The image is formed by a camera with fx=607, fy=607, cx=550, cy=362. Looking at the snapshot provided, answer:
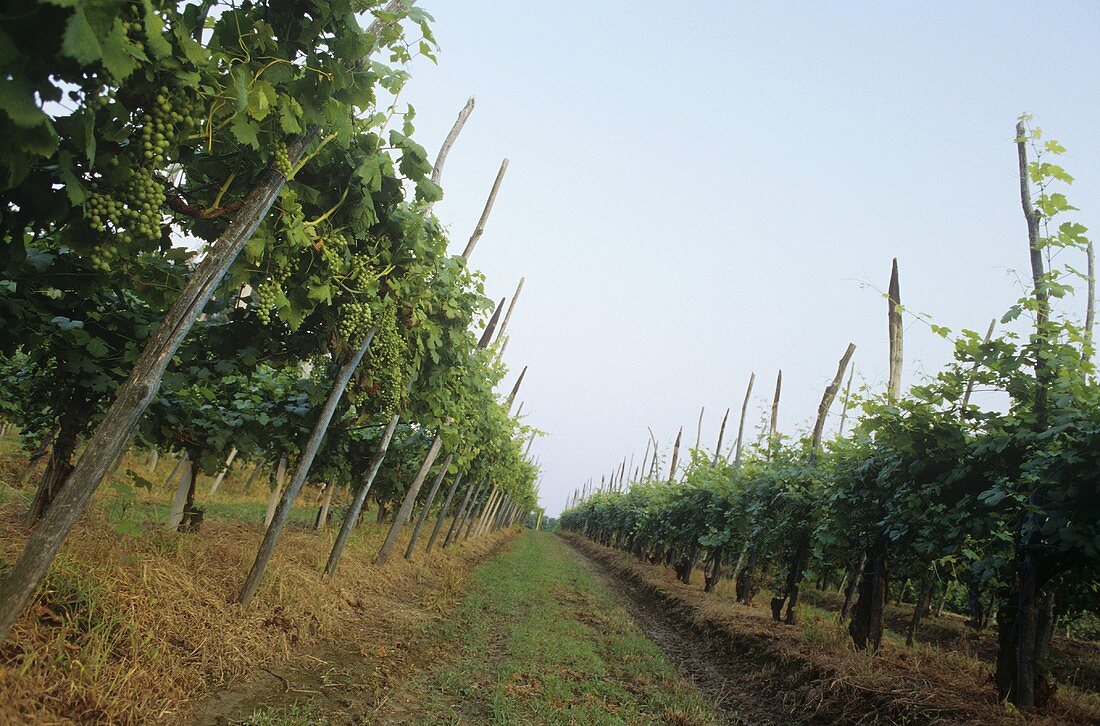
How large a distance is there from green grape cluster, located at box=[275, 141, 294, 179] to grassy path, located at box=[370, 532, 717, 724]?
381cm

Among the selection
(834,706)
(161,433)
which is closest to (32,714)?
(161,433)

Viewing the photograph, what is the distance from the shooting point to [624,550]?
35250 mm

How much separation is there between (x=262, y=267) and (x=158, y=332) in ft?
4.34

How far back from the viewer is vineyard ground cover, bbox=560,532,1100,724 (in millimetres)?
5863

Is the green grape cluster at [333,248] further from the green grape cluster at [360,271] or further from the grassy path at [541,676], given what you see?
the grassy path at [541,676]

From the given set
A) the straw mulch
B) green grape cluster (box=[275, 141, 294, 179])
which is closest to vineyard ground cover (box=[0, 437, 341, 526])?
the straw mulch

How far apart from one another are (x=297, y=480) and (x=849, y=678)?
6484mm

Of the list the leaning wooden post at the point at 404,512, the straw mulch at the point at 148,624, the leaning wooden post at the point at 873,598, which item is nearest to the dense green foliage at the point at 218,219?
the straw mulch at the point at 148,624

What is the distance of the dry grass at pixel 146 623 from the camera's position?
10.3 feet

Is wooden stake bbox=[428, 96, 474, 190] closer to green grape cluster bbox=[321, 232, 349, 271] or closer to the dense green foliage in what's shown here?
the dense green foliage

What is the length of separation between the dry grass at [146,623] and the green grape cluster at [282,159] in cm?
281

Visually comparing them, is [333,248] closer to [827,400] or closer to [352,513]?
[352,513]

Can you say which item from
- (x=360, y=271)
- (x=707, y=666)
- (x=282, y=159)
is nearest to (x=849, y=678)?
(x=707, y=666)

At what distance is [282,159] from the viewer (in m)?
3.39
